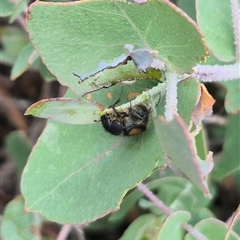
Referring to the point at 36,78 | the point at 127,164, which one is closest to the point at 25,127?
the point at 36,78

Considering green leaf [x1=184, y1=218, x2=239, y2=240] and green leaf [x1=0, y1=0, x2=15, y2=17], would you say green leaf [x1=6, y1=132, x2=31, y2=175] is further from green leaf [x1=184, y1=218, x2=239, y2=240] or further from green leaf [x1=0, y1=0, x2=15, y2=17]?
green leaf [x1=184, y1=218, x2=239, y2=240]

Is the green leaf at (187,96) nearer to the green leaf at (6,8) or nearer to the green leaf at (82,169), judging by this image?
the green leaf at (82,169)

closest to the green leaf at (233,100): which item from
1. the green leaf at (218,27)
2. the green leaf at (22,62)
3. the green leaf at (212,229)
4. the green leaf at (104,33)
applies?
the green leaf at (218,27)

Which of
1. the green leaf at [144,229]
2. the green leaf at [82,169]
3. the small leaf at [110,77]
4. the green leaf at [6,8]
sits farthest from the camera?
the green leaf at [6,8]

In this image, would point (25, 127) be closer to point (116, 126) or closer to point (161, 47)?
point (116, 126)

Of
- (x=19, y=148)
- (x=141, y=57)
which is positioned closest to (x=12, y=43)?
(x=19, y=148)

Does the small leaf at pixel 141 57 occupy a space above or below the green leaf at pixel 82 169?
above
